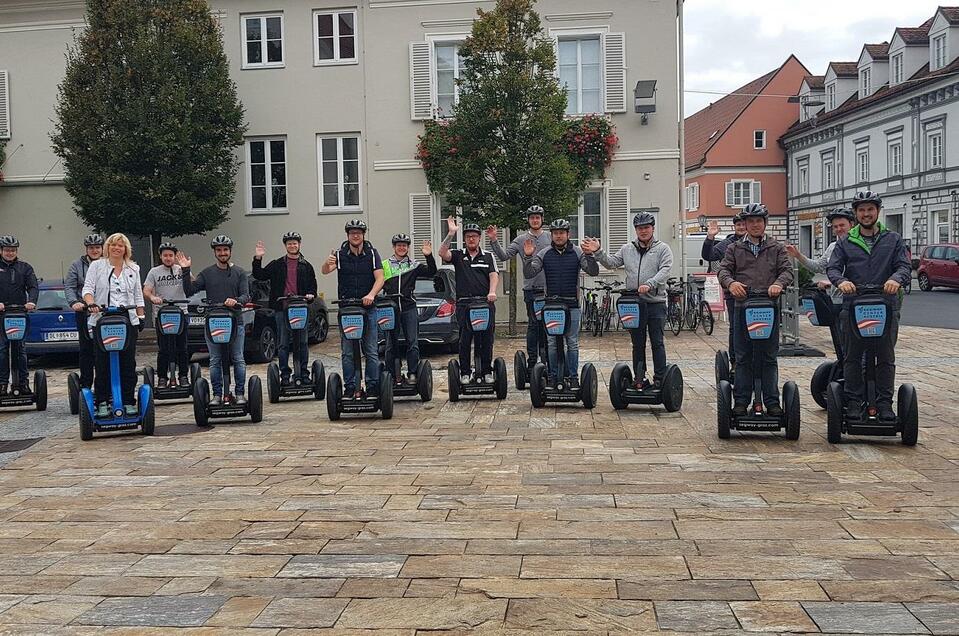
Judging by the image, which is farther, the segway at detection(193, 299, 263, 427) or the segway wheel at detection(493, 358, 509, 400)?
the segway wheel at detection(493, 358, 509, 400)

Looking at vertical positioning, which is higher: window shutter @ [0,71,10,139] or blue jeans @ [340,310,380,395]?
window shutter @ [0,71,10,139]

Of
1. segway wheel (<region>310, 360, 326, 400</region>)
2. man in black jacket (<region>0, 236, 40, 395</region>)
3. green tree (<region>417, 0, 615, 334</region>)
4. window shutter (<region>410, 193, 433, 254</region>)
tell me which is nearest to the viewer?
man in black jacket (<region>0, 236, 40, 395</region>)

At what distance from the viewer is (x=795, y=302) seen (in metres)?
14.8

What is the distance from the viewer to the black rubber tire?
8.07 m

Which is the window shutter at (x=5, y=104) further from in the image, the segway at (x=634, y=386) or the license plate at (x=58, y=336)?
the segway at (x=634, y=386)

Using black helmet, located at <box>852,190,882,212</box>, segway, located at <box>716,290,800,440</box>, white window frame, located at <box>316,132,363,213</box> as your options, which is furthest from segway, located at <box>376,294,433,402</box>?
white window frame, located at <box>316,132,363,213</box>

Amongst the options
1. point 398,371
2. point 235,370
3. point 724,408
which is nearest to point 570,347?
point 398,371

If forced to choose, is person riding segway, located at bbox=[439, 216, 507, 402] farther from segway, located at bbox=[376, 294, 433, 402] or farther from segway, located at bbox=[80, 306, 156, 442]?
segway, located at bbox=[80, 306, 156, 442]

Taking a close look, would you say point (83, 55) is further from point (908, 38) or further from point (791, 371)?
point (908, 38)

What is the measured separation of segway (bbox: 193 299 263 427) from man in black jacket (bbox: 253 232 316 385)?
1498 mm

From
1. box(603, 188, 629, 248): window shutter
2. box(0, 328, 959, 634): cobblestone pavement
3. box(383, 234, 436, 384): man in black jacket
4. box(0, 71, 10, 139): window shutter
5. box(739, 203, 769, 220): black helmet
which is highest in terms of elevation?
box(0, 71, 10, 139): window shutter

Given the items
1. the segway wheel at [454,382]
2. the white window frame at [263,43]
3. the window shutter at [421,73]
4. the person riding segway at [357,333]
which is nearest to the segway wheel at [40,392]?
the person riding segway at [357,333]

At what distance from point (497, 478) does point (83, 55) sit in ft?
54.1

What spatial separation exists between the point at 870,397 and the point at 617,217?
14.3 m
